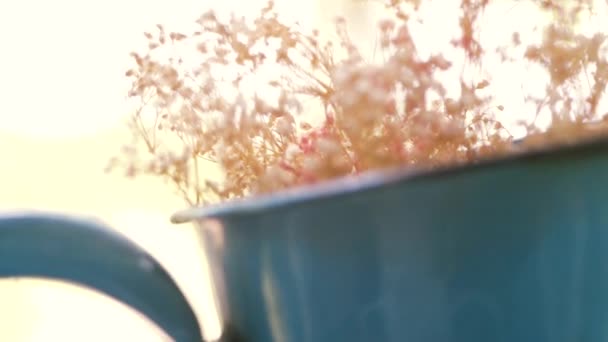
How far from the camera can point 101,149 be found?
76cm

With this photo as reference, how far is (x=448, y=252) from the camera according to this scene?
0.25 metres

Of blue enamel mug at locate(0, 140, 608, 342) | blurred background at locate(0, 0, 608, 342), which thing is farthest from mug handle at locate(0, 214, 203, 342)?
blurred background at locate(0, 0, 608, 342)

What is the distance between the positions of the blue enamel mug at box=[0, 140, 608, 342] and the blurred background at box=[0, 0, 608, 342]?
46 cm

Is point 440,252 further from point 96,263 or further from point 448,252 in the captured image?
point 96,263

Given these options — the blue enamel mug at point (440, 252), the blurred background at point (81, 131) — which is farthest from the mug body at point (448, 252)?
the blurred background at point (81, 131)

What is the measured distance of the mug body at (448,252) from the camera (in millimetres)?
250

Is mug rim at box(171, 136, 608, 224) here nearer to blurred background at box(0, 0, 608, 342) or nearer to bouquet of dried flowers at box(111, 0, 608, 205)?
bouquet of dried flowers at box(111, 0, 608, 205)

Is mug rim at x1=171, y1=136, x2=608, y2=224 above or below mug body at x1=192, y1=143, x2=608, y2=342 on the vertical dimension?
above

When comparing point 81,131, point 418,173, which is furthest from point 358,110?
point 81,131

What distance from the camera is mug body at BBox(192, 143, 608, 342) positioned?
250mm

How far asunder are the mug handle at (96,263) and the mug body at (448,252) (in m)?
0.05

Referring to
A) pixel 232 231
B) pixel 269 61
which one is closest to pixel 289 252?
pixel 232 231

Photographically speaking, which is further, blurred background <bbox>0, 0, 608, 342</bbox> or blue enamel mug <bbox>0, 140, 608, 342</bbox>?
blurred background <bbox>0, 0, 608, 342</bbox>

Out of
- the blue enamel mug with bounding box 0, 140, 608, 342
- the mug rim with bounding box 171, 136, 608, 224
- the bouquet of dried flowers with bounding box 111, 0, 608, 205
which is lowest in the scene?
the blue enamel mug with bounding box 0, 140, 608, 342
